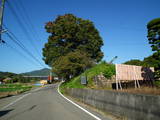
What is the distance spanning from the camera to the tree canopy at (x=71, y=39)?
136 ft

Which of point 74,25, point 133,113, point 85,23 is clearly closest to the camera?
point 133,113

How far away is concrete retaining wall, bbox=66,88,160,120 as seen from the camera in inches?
212

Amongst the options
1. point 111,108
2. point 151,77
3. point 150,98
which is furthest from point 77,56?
point 150,98

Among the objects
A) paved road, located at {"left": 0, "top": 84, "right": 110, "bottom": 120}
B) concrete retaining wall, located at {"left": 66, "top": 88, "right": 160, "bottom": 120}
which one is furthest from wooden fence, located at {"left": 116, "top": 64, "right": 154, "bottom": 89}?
concrete retaining wall, located at {"left": 66, "top": 88, "right": 160, "bottom": 120}

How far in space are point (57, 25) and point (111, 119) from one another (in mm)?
37779

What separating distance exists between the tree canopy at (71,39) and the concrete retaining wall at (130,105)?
30.5m

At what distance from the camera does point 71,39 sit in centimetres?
4253

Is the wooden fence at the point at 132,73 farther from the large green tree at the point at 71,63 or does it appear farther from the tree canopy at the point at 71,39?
the tree canopy at the point at 71,39

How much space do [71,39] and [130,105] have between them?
36734mm

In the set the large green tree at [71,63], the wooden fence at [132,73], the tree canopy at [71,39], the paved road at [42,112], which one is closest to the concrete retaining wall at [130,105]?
the paved road at [42,112]

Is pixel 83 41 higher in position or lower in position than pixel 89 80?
higher

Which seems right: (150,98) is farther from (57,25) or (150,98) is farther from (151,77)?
(57,25)

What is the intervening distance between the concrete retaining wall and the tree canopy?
3047 cm

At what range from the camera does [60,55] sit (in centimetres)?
4122
